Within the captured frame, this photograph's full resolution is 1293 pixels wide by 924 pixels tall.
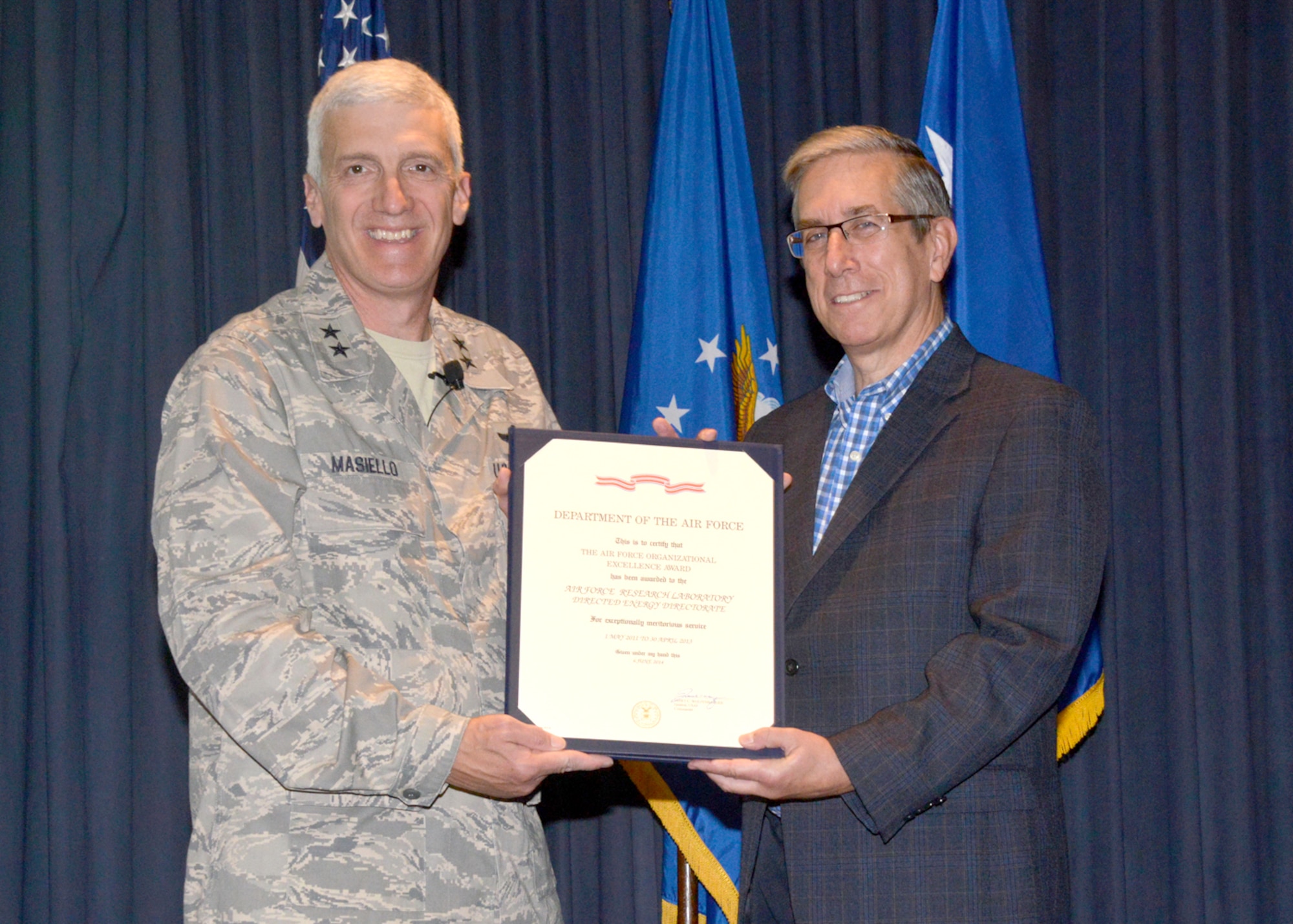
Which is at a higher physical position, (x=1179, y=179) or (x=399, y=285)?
(x=1179, y=179)

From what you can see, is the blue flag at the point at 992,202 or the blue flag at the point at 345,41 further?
the blue flag at the point at 345,41

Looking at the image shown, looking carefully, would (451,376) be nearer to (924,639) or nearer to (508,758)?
(508,758)

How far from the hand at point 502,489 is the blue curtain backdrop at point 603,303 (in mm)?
1437

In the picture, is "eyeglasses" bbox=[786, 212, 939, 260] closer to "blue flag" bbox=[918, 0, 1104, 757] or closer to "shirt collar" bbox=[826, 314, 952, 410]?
"shirt collar" bbox=[826, 314, 952, 410]

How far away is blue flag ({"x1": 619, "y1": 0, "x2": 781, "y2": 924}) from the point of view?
12.2ft

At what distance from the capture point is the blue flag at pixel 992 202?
362cm

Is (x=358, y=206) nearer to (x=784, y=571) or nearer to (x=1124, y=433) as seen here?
(x=784, y=571)

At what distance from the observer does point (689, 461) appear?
8.34 feet

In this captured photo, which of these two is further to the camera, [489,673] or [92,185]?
[92,185]

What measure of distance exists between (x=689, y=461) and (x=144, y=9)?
2754 millimetres

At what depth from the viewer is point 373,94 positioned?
9.46ft

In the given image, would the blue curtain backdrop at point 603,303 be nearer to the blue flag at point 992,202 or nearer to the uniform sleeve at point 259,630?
the blue flag at point 992,202

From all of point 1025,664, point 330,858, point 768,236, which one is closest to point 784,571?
point 1025,664
